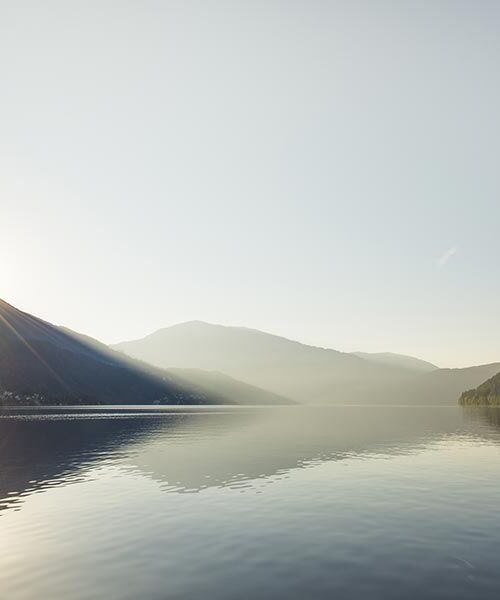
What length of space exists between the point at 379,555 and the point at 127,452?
2565 inches

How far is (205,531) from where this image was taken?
35312mm

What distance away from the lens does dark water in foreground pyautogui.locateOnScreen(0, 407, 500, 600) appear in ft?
81.8

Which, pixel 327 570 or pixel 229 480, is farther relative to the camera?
pixel 229 480

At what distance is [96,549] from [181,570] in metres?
7.44

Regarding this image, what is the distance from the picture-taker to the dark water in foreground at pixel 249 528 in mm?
24938

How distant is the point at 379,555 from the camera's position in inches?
1172

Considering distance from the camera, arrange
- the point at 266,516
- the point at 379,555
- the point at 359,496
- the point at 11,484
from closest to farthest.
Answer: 1. the point at 379,555
2. the point at 266,516
3. the point at 359,496
4. the point at 11,484

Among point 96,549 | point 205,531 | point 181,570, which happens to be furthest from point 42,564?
point 205,531

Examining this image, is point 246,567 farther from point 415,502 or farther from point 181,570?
point 415,502

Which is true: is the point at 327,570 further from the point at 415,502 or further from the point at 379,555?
the point at 415,502

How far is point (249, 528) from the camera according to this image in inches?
1416

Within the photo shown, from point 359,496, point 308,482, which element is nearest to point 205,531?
point 359,496

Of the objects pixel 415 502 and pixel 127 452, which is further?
pixel 127 452

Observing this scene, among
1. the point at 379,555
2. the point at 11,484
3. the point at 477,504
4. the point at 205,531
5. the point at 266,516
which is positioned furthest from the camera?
the point at 11,484
